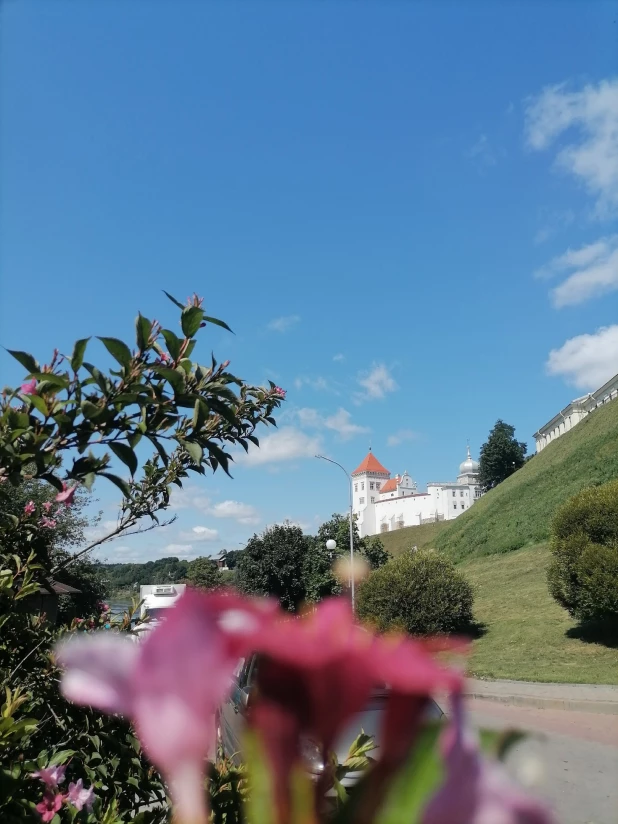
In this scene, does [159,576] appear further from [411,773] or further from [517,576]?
[517,576]

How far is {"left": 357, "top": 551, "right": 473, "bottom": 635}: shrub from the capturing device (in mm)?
18266

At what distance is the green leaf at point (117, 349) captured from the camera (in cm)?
136

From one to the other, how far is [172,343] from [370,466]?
10545cm

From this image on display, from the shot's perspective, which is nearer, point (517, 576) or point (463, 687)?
point (463, 687)

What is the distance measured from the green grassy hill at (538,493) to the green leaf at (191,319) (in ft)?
103

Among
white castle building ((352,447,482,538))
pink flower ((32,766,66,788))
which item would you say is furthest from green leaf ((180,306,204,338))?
white castle building ((352,447,482,538))

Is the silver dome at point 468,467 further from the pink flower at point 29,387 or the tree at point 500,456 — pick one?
the pink flower at point 29,387

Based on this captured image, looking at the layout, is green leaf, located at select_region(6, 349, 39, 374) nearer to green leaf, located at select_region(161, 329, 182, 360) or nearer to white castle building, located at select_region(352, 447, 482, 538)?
green leaf, located at select_region(161, 329, 182, 360)

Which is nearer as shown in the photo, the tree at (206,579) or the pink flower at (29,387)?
the tree at (206,579)

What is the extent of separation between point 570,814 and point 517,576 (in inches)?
854

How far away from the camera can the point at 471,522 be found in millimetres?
40844

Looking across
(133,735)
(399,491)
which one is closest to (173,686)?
(133,735)

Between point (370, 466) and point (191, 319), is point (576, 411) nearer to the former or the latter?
point (370, 466)

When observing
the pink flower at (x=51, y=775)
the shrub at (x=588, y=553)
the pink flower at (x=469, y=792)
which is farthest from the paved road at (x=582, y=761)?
the shrub at (x=588, y=553)
